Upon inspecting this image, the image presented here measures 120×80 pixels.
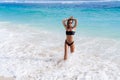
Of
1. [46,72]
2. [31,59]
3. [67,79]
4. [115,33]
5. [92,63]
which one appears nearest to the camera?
[67,79]

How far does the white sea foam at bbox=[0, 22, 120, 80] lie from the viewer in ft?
24.7

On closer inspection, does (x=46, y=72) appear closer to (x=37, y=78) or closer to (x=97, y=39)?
(x=37, y=78)

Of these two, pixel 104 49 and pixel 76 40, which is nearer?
pixel 104 49

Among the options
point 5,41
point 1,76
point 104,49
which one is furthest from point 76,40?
point 1,76

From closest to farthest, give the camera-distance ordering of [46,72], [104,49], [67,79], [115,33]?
[67,79] → [46,72] → [104,49] → [115,33]

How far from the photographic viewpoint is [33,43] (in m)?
11.6

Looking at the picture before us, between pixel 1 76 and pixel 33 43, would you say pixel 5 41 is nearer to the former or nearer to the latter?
pixel 33 43

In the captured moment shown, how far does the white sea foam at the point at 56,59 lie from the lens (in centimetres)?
754

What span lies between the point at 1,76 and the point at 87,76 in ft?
8.43

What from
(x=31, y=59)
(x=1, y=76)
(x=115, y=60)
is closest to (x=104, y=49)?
(x=115, y=60)

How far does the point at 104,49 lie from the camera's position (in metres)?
10.3

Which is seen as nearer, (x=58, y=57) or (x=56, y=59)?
(x=56, y=59)

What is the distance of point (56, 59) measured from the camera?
29.5ft

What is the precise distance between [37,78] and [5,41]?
529cm
